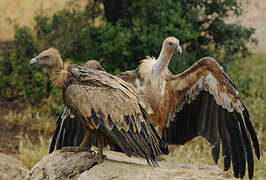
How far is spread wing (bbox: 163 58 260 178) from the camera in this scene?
19.0ft

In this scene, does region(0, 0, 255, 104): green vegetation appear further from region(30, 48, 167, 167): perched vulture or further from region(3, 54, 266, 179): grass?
region(30, 48, 167, 167): perched vulture

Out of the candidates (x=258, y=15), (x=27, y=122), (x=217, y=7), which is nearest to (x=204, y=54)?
(x=217, y=7)

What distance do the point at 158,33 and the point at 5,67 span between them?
3.37 metres

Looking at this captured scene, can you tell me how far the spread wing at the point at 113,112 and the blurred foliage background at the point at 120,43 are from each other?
333 cm

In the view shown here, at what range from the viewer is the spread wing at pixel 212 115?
5.79 meters

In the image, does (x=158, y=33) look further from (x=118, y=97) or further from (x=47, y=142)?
(x=118, y=97)

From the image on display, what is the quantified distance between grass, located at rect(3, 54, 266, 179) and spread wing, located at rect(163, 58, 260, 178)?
923 mm

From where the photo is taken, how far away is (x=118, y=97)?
4234 mm

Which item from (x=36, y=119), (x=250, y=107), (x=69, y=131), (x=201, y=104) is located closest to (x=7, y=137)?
(x=36, y=119)

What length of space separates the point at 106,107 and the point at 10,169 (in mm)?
1882

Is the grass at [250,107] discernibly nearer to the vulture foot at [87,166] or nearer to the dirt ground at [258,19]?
the dirt ground at [258,19]

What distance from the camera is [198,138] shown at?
8.26 metres

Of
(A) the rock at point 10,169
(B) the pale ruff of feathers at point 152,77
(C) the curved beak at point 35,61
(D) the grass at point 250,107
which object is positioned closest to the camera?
(C) the curved beak at point 35,61

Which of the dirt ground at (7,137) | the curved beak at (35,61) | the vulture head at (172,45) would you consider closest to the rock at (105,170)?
the curved beak at (35,61)
